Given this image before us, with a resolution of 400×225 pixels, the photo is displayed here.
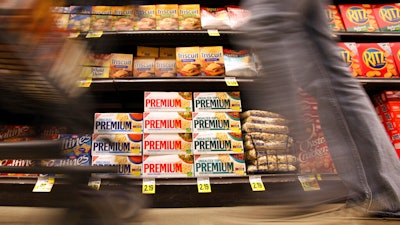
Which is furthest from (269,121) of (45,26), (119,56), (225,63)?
(45,26)

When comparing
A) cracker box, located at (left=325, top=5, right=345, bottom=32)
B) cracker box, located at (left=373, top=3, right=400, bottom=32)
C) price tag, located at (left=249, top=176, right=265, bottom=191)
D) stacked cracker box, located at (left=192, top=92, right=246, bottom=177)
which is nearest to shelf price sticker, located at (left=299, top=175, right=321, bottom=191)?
price tag, located at (left=249, top=176, right=265, bottom=191)

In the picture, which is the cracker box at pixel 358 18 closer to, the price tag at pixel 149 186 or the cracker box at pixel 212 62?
the cracker box at pixel 212 62

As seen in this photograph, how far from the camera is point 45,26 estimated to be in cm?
80

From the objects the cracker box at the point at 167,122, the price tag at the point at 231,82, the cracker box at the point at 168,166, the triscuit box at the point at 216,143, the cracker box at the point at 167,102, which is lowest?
the cracker box at the point at 168,166

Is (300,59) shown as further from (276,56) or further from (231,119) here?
(231,119)

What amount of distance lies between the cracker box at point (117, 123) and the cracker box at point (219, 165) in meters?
0.45

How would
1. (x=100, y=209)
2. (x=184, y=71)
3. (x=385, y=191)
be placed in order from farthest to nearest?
(x=184, y=71) < (x=385, y=191) < (x=100, y=209)

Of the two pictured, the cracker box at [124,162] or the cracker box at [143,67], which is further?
the cracker box at [143,67]

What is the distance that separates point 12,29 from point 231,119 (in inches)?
62.1

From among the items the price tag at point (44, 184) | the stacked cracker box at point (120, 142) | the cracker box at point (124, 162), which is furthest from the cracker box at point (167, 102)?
the price tag at point (44, 184)

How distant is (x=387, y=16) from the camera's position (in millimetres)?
2678

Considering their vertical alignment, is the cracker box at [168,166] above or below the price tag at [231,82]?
below

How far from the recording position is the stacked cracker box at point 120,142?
198 cm

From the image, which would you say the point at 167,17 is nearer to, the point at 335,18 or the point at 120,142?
the point at 120,142
